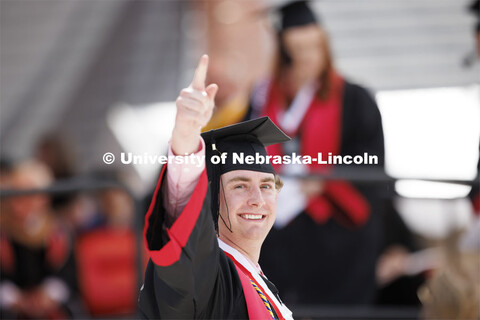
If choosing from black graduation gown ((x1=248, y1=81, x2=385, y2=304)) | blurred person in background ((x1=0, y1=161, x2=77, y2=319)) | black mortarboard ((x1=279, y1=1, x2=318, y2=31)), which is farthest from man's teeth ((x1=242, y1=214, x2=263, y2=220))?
blurred person in background ((x1=0, y1=161, x2=77, y2=319))

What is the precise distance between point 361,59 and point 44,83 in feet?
11.9

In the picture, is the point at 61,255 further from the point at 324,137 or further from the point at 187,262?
the point at 187,262

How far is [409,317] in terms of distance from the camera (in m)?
3.53

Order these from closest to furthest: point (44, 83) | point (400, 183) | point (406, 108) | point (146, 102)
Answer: point (406, 108) → point (400, 183) → point (146, 102) → point (44, 83)

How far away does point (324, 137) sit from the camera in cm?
181

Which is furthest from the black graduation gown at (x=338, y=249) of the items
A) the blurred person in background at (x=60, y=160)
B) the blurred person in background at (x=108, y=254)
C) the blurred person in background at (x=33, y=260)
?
the blurred person in background at (x=60, y=160)

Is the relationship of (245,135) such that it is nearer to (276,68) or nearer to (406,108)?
(276,68)

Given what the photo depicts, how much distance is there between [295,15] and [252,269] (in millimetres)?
1558

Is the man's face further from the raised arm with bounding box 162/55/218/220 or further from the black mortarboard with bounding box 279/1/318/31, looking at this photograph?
the black mortarboard with bounding box 279/1/318/31

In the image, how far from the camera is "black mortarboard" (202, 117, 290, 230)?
48.1 inches

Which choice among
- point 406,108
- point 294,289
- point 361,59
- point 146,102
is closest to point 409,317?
point 294,289

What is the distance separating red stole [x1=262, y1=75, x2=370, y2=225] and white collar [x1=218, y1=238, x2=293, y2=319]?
0.22m

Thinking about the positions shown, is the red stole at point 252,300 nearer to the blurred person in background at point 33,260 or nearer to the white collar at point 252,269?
the white collar at point 252,269

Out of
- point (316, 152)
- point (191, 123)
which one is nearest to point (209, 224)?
point (191, 123)
